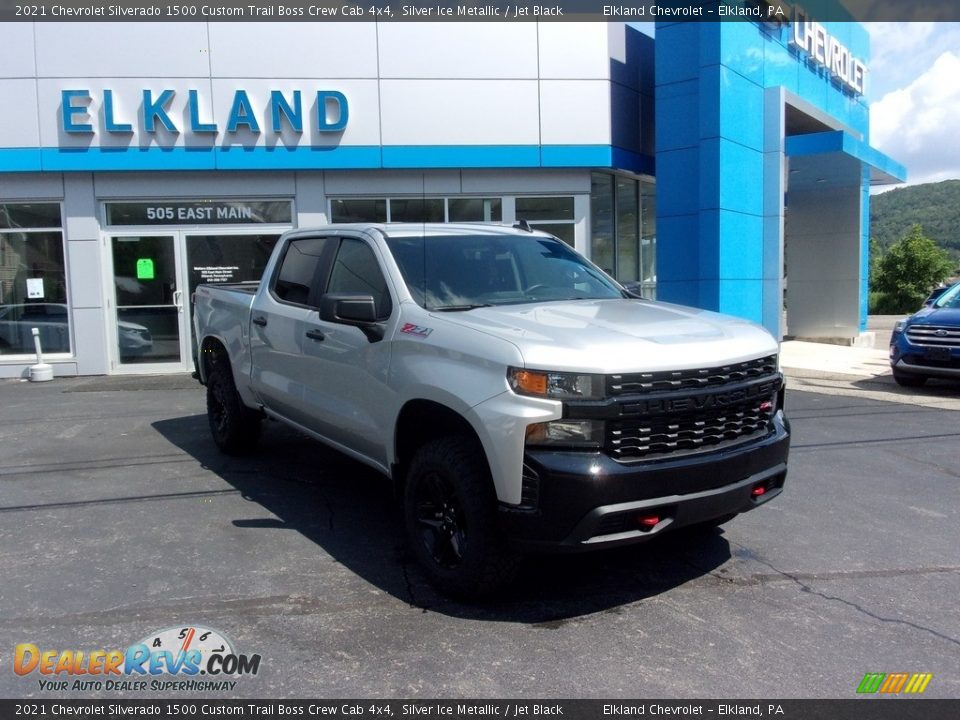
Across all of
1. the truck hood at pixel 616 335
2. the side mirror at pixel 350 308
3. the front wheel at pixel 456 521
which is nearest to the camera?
the truck hood at pixel 616 335

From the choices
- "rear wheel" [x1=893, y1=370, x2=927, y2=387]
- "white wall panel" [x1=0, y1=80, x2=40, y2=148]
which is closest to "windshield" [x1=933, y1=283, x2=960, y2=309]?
"rear wheel" [x1=893, y1=370, x2=927, y2=387]

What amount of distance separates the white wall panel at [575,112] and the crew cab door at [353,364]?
926 centimetres

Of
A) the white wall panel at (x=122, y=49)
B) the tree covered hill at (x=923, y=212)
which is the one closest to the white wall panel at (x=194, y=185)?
the white wall panel at (x=122, y=49)

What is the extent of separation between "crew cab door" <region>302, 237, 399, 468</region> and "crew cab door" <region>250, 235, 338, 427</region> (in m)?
0.09

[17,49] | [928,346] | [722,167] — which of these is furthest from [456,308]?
[17,49]

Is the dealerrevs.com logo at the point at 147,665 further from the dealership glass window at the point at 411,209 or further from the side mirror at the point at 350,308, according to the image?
A: the dealership glass window at the point at 411,209

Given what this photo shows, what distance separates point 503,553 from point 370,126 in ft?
35.5

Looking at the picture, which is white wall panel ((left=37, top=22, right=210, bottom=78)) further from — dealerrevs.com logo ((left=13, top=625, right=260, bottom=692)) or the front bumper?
the front bumper

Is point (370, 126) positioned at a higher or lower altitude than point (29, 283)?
higher

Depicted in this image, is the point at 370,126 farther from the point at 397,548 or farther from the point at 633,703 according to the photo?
the point at 633,703

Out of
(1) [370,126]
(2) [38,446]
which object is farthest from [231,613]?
(1) [370,126]

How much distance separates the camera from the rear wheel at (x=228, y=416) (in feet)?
22.2

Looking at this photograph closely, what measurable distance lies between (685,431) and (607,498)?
58 centimetres

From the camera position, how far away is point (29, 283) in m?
13.2
